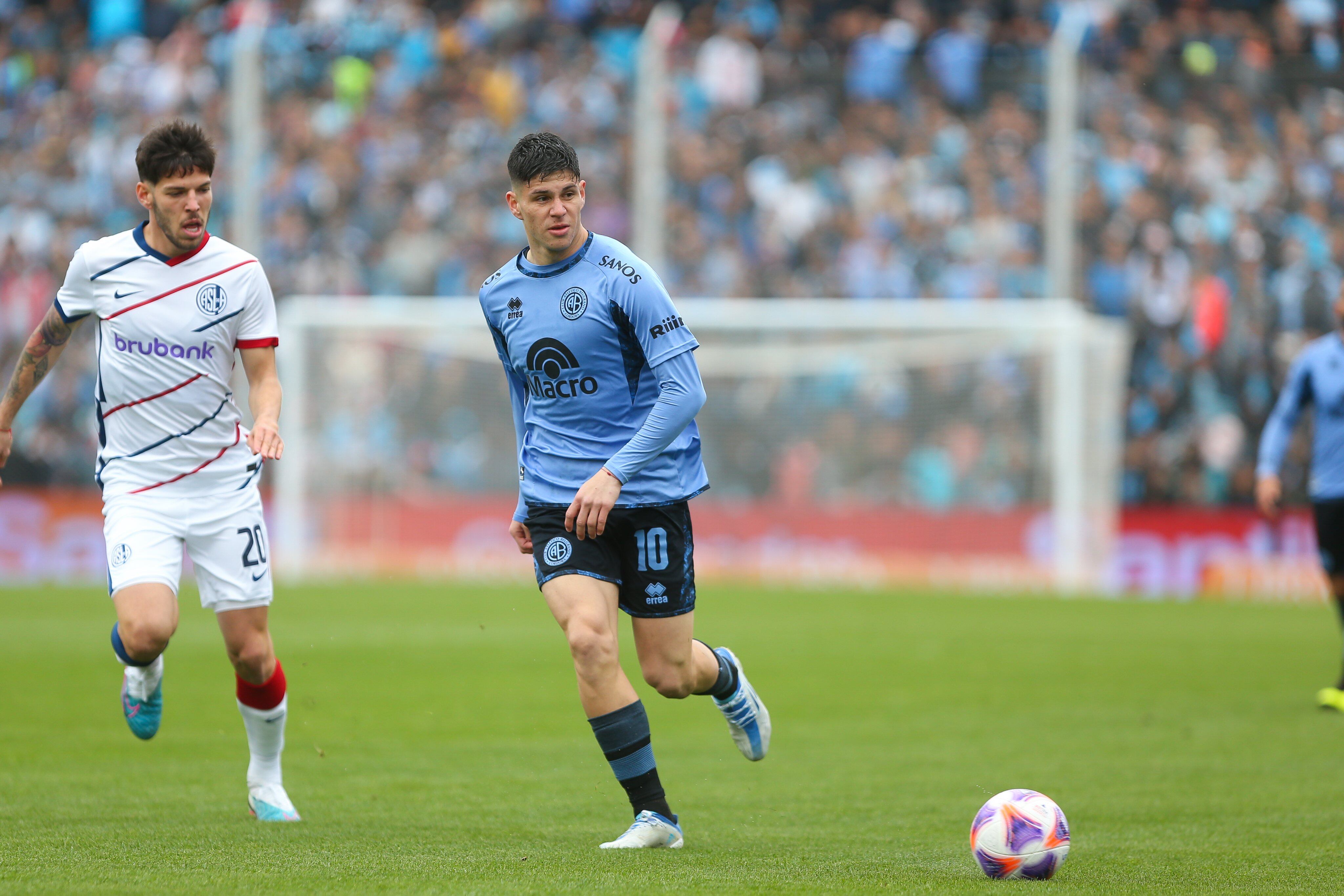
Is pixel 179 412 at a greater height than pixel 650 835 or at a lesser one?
greater

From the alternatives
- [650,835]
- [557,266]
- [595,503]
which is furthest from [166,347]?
[650,835]

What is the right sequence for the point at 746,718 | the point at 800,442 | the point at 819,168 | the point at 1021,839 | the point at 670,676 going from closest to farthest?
1. the point at 1021,839
2. the point at 670,676
3. the point at 746,718
4. the point at 800,442
5. the point at 819,168

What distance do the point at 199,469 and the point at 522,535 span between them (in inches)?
53.2

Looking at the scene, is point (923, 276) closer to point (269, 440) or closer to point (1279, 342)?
point (1279, 342)

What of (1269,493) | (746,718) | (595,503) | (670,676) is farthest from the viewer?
(1269,493)

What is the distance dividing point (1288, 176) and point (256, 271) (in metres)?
16.1

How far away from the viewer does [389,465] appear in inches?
802

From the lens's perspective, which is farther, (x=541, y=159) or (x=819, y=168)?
(x=819, y=168)

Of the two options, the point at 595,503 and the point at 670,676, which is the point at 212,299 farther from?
the point at 670,676

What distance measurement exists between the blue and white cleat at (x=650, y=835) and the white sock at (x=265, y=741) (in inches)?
62.1

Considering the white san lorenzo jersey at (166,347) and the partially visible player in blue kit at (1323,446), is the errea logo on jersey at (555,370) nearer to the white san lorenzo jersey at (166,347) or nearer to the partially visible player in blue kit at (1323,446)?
the white san lorenzo jersey at (166,347)

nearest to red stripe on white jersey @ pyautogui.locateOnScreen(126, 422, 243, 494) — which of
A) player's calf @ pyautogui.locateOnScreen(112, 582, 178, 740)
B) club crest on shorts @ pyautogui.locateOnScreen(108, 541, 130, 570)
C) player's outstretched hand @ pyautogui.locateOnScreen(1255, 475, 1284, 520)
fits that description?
club crest on shorts @ pyautogui.locateOnScreen(108, 541, 130, 570)

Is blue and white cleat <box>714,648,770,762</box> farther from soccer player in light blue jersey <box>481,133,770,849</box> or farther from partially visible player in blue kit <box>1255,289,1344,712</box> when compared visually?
partially visible player in blue kit <box>1255,289,1344,712</box>

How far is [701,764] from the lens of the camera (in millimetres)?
7867
